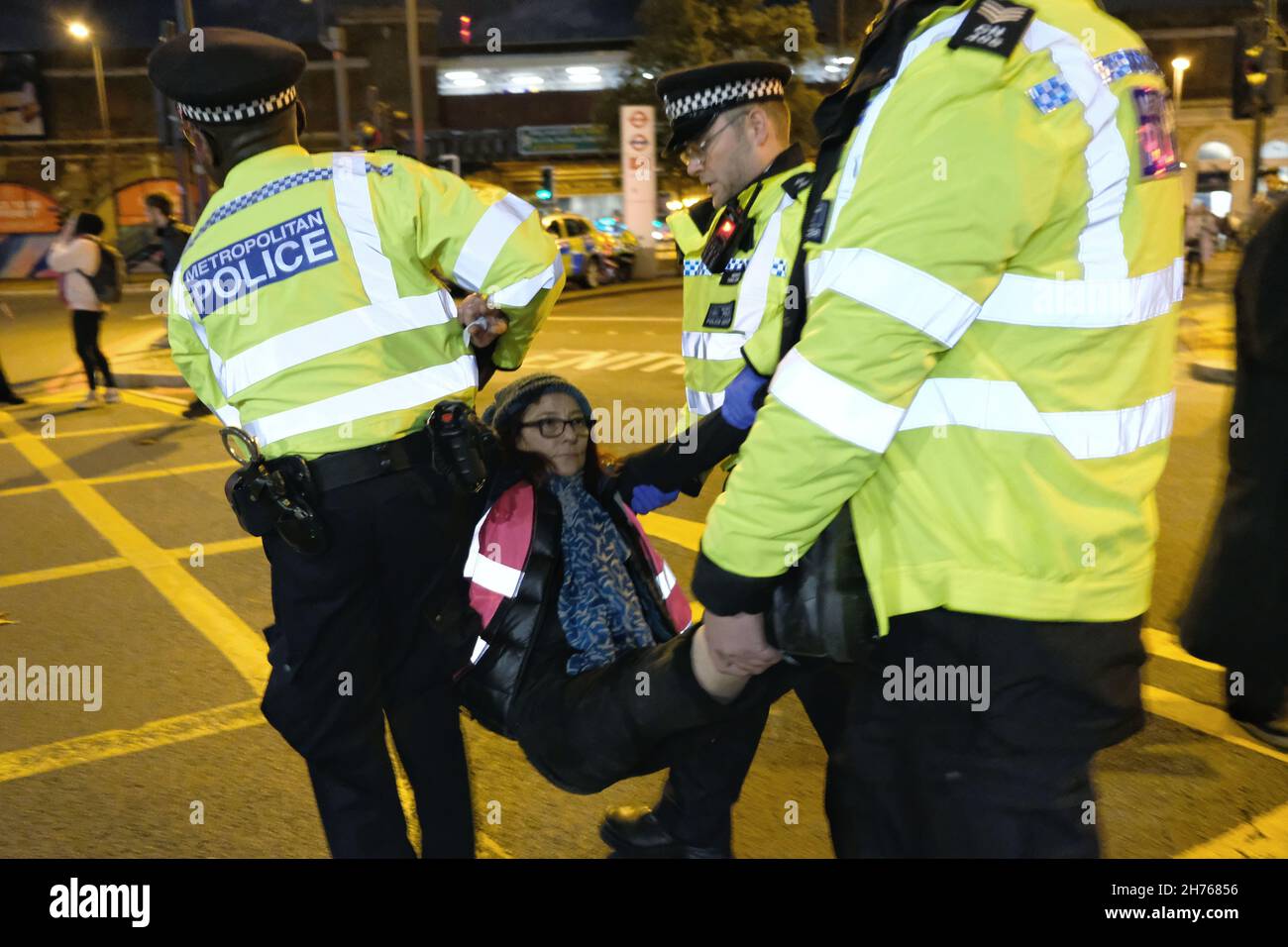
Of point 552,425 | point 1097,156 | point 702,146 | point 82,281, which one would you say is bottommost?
point 82,281

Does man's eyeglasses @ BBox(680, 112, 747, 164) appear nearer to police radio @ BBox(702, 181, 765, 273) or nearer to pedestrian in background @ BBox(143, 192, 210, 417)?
police radio @ BBox(702, 181, 765, 273)

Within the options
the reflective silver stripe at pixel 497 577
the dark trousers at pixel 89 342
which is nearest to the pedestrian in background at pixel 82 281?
the dark trousers at pixel 89 342

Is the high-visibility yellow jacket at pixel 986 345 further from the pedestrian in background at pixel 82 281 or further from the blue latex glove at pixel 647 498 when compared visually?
the pedestrian in background at pixel 82 281

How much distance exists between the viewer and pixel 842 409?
1500 millimetres

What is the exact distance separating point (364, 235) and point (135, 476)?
6.14 m

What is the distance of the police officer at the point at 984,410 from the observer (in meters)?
1.46

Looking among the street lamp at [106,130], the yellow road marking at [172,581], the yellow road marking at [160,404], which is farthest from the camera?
the street lamp at [106,130]

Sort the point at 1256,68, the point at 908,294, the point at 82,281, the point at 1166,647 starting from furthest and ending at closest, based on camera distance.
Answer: the point at 1256,68
the point at 82,281
the point at 1166,647
the point at 908,294

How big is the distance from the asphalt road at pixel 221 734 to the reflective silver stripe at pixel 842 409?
1109 millimetres

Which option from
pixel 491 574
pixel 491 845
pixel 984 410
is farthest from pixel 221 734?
pixel 984 410

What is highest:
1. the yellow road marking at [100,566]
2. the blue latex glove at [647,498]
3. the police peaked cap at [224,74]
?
the police peaked cap at [224,74]

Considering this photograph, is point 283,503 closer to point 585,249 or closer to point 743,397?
point 743,397

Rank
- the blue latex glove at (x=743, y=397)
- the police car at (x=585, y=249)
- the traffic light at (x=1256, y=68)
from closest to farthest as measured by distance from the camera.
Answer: the blue latex glove at (x=743, y=397)
the traffic light at (x=1256, y=68)
the police car at (x=585, y=249)

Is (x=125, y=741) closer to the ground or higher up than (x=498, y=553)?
closer to the ground
